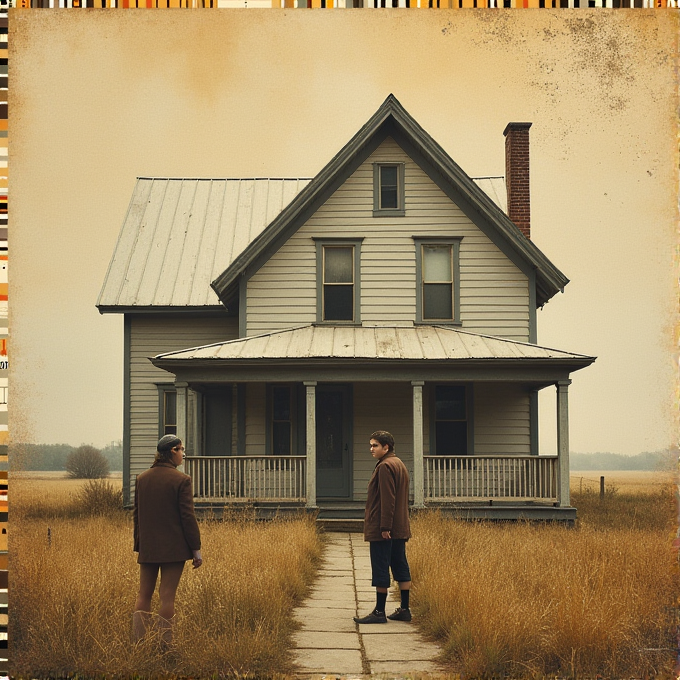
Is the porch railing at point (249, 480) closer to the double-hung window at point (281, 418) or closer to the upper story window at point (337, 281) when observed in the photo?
the double-hung window at point (281, 418)

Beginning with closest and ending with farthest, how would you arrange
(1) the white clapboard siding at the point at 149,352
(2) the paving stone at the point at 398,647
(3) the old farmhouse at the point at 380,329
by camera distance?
(2) the paving stone at the point at 398,647 → (3) the old farmhouse at the point at 380,329 → (1) the white clapboard siding at the point at 149,352

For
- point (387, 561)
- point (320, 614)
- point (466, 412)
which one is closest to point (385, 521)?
point (387, 561)

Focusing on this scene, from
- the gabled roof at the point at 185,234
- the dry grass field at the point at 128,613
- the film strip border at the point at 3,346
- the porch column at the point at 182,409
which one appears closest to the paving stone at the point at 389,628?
the dry grass field at the point at 128,613


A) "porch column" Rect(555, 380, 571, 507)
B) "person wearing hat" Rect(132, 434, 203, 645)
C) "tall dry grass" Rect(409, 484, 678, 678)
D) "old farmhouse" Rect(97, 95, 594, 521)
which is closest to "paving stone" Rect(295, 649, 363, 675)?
"tall dry grass" Rect(409, 484, 678, 678)

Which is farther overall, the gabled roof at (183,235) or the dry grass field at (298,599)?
the gabled roof at (183,235)

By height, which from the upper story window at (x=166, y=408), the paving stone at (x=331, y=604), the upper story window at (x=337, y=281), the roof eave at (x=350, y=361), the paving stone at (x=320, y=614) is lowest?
the paving stone at (x=331, y=604)

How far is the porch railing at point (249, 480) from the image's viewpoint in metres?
17.4

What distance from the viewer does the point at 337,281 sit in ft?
64.8

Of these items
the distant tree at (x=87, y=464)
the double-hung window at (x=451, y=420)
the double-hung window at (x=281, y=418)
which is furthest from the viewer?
the distant tree at (x=87, y=464)

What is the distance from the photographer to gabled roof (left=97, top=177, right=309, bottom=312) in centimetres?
2161

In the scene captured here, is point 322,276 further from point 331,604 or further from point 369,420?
point 331,604

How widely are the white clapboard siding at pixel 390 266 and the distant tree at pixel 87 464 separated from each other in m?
11.1

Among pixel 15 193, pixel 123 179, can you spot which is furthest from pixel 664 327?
pixel 123 179

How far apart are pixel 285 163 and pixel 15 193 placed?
11.0 m
